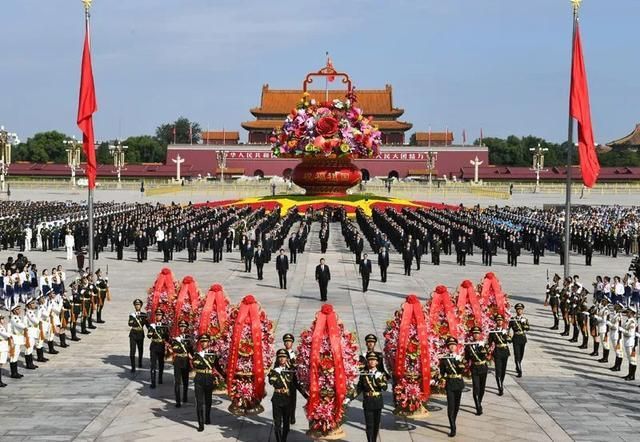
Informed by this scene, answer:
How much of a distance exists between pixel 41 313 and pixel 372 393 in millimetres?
7194

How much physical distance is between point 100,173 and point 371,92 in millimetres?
35673

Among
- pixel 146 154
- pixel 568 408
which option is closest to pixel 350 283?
pixel 568 408

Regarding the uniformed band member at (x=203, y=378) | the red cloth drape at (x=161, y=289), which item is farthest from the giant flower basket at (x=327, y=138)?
the uniformed band member at (x=203, y=378)

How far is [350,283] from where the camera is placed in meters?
24.5

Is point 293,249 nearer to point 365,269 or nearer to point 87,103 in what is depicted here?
point 365,269

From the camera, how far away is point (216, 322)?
11781mm

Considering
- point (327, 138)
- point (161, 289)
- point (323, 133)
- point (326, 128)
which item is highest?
point (326, 128)

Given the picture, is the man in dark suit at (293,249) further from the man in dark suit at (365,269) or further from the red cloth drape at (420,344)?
the red cloth drape at (420,344)

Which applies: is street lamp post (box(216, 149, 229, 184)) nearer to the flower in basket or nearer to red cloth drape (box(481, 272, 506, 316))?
the flower in basket

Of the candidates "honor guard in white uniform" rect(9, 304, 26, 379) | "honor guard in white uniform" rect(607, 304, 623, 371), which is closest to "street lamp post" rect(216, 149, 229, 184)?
"honor guard in white uniform" rect(9, 304, 26, 379)

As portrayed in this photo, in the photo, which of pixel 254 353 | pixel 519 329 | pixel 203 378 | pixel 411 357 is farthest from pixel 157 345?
pixel 519 329

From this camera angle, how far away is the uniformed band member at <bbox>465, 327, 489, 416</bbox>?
11.4 metres

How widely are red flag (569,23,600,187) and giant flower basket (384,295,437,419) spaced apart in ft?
32.5

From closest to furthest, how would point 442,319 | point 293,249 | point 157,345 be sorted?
point 442,319
point 157,345
point 293,249
